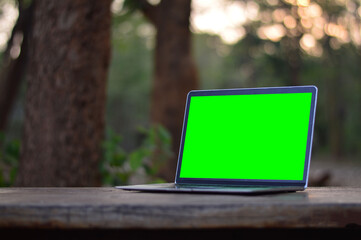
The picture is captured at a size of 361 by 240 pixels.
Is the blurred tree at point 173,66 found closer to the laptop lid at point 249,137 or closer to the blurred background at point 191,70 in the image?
the blurred background at point 191,70

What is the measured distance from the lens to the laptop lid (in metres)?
1.62

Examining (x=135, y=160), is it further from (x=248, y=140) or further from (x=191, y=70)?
(x=191, y=70)

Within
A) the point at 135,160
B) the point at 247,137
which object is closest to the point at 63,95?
the point at 135,160

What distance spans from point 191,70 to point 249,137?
7.29 m

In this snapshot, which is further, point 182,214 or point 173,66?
point 173,66

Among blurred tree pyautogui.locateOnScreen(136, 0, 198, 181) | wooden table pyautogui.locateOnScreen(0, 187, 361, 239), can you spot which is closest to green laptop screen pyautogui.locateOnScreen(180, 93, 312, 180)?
wooden table pyautogui.locateOnScreen(0, 187, 361, 239)

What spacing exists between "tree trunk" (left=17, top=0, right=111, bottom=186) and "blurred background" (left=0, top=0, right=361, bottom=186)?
173 millimetres

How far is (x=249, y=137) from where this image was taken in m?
1.70

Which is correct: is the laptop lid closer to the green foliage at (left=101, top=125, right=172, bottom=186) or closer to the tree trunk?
the tree trunk

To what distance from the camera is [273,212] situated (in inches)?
43.5

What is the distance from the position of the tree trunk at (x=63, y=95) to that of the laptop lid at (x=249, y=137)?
1670 millimetres

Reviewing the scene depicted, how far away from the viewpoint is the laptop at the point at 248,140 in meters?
1.61

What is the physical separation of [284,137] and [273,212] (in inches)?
22.6

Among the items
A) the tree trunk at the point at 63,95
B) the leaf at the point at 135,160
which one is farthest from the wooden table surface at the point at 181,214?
the leaf at the point at 135,160
